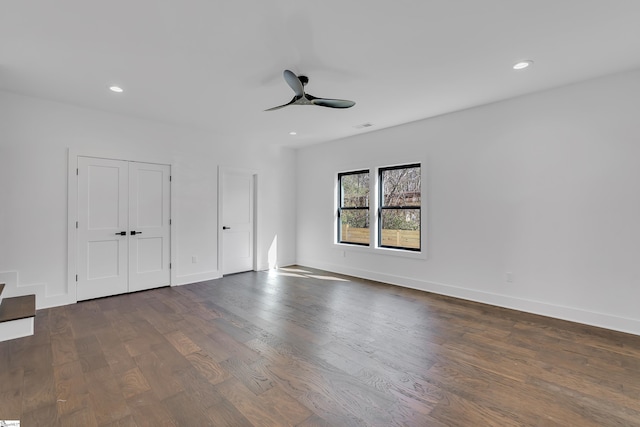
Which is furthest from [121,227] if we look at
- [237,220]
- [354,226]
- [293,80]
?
[354,226]

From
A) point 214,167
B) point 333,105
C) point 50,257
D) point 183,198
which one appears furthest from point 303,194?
point 50,257

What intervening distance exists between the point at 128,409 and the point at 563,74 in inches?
195

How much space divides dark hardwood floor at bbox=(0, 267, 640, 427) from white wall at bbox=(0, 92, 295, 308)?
0.69 m

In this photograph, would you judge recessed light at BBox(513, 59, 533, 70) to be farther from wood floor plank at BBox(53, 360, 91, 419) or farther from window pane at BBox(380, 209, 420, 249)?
wood floor plank at BBox(53, 360, 91, 419)

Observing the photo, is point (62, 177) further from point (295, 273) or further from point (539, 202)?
point (539, 202)

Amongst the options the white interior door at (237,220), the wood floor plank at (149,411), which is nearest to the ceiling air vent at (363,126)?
the white interior door at (237,220)

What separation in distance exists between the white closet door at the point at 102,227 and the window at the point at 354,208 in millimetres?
3811

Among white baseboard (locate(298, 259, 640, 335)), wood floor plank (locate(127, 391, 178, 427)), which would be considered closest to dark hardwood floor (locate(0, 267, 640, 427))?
wood floor plank (locate(127, 391, 178, 427))

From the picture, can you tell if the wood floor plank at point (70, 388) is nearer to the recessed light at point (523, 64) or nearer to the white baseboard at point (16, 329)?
the white baseboard at point (16, 329)

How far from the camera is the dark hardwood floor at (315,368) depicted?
1.92 meters

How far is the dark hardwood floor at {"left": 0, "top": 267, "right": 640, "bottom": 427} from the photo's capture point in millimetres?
1920

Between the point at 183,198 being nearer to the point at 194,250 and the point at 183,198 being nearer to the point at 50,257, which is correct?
the point at 194,250

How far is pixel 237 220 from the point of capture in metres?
6.02

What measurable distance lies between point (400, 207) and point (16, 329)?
5.16m
